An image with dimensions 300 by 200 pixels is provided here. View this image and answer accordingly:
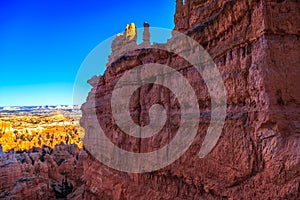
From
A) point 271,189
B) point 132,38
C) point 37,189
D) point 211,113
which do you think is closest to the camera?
point 271,189

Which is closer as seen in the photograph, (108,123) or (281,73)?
(281,73)

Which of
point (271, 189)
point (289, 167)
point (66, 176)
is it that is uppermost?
point (289, 167)

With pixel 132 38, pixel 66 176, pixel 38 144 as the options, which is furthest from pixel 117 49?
pixel 38 144

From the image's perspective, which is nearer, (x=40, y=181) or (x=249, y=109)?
(x=249, y=109)

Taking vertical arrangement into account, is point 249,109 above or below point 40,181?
above

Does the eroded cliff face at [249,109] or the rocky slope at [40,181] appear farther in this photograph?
the rocky slope at [40,181]

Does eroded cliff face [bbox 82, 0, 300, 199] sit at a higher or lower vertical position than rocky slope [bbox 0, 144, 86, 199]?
higher

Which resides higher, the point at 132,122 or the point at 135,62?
the point at 135,62

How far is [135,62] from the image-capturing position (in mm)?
9570

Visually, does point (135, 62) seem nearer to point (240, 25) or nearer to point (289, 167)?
point (240, 25)

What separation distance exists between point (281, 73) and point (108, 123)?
8374 mm

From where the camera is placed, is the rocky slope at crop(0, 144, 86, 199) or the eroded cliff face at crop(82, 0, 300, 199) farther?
the rocky slope at crop(0, 144, 86, 199)

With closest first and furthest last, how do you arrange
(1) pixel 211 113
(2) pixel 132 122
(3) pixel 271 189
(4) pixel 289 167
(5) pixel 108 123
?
(4) pixel 289 167 → (3) pixel 271 189 → (1) pixel 211 113 → (2) pixel 132 122 → (5) pixel 108 123

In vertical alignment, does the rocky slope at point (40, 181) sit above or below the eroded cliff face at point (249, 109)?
below
